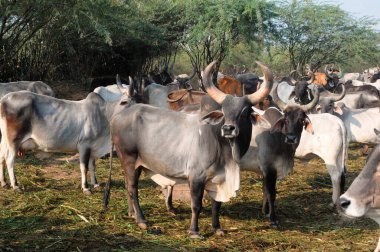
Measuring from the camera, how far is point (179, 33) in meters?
20.9

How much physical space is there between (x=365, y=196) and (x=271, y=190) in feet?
6.89

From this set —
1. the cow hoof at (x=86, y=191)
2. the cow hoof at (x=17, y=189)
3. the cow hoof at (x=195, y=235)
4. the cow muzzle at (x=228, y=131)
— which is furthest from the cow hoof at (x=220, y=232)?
the cow hoof at (x=17, y=189)

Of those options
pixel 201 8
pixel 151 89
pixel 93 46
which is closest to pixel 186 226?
pixel 151 89

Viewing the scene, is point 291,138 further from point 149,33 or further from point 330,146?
point 149,33

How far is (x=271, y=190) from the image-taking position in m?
5.71

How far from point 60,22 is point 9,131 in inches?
334

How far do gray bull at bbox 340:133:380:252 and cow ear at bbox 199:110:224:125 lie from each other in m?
1.73

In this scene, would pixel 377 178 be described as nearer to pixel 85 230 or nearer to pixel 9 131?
pixel 85 230

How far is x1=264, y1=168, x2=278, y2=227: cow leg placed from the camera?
18.5 feet

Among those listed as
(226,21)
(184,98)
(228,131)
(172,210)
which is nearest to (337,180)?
(172,210)

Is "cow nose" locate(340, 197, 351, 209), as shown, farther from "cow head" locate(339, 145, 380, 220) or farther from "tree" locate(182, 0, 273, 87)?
"tree" locate(182, 0, 273, 87)

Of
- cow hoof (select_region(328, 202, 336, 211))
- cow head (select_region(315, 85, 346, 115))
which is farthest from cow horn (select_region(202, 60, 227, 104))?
cow head (select_region(315, 85, 346, 115))

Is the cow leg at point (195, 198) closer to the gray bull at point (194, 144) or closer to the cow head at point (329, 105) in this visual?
the gray bull at point (194, 144)

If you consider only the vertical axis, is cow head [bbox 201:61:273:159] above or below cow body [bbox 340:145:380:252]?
above
